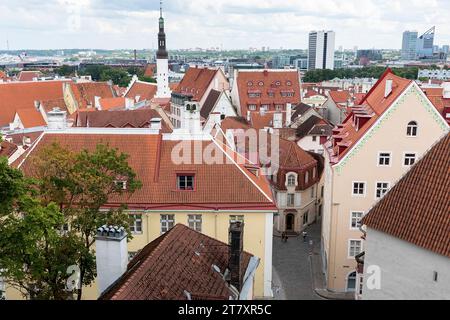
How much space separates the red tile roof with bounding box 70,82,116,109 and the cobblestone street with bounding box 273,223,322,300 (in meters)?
51.6

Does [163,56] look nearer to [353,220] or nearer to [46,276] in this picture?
[353,220]

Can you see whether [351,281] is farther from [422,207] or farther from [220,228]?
[422,207]

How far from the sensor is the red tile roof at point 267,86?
273ft

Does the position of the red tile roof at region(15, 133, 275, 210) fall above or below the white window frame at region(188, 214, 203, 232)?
above

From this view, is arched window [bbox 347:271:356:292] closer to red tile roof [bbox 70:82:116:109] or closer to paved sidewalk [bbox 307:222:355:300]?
paved sidewalk [bbox 307:222:355:300]

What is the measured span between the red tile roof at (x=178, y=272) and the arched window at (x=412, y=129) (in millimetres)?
15564

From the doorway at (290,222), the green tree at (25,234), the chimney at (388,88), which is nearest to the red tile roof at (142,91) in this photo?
the doorway at (290,222)

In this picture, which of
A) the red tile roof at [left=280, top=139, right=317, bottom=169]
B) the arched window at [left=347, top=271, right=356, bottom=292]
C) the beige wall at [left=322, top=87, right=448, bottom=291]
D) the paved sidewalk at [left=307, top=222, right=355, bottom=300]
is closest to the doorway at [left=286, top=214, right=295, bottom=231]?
the paved sidewalk at [left=307, top=222, right=355, bottom=300]

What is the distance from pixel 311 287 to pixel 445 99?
19359mm

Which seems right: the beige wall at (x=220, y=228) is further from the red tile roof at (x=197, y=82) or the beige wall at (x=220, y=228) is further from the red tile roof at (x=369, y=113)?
the red tile roof at (x=197, y=82)

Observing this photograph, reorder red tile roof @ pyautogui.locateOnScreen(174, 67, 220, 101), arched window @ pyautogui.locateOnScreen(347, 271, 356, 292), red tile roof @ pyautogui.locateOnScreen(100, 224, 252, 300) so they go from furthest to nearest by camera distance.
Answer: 1. red tile roof @ pyautogui.locateOnScreen(174, 67, 220, 101)
2. arched window @ pyautogui.locateOnScreen(347, 271, 356, 292)
3. red tile roof @ pyautogui.locateOnScreen(100, 224, 252, 300)

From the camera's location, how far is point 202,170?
1171 inches

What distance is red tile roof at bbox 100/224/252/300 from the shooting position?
15.0 meters

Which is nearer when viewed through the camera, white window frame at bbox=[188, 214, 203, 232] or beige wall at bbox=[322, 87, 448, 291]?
white window frame at bbox=[188, 214, 203, 232]
